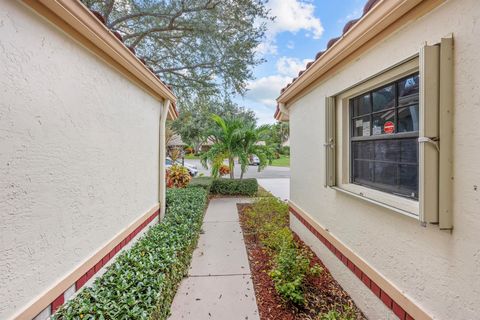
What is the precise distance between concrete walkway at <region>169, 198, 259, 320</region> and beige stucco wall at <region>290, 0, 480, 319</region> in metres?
1.41

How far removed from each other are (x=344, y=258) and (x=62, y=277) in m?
3.19

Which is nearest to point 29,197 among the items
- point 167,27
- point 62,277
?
point 62,277

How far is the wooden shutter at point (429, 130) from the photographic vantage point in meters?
1.85

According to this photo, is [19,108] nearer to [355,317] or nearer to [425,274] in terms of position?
[425,274]

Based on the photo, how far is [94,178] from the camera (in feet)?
9.07

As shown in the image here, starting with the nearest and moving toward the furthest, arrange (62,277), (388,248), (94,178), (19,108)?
(19,108)
(62,277)
(388,248)
(94,178)

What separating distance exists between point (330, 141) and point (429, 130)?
6.15ft

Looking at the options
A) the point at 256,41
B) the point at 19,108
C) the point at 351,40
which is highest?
the point at 256,41

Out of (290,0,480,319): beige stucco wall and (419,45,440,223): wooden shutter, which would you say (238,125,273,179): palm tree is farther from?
(419,45,440,223): wooden shutter

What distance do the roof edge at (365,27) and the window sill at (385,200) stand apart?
161 cm

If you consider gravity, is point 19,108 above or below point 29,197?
above

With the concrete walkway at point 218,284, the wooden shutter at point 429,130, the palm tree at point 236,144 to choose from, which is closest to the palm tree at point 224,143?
the palm tree at point 236,144

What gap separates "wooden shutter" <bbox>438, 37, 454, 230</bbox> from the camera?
1.81m

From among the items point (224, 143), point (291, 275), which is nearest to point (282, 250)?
point (291, 275)
